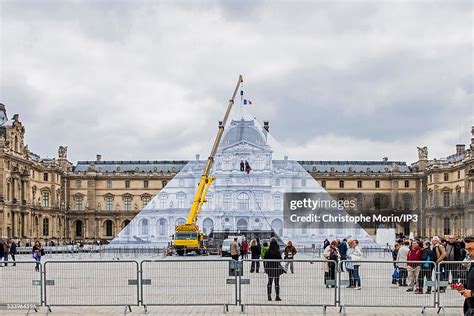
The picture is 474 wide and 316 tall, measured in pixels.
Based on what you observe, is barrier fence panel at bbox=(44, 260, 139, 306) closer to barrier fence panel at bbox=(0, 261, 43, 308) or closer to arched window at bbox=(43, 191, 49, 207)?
barrier fence panel at bbox=(0, 261, 43, 308)

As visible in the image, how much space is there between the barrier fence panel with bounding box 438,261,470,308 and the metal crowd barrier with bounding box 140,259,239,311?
12.9 ft

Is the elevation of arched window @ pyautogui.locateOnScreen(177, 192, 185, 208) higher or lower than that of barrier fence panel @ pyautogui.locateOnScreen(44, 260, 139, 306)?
higher

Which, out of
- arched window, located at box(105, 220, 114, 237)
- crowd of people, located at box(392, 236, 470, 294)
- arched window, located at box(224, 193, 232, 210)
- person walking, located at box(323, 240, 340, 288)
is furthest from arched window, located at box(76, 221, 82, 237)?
Answer: crowd of people, located at box(392, 236, 470, 294)

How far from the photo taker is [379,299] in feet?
46.9

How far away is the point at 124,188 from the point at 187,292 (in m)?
88.1

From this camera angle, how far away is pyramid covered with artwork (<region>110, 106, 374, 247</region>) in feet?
224

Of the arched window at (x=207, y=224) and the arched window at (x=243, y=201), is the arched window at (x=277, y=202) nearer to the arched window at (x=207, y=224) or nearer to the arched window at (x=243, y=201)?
the arched window at (x=243, y=201)

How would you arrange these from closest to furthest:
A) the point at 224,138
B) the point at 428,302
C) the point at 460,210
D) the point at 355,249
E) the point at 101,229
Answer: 1. the point at 428,302
2. the point at 355,249
3. the point at 460,210
4. the point at 224,138
5. the point at 101,229

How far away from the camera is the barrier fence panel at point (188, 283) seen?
553 inches

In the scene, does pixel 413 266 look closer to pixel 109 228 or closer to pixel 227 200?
pixel 227 200

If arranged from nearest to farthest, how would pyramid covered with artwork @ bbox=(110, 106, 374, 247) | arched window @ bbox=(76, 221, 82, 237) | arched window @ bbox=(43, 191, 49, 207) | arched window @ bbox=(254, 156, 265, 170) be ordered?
pyramid covered with artwork @ bbox=(110, 106, 374, 247) → arched window @ bbox=(254, 156, 265, 170) → arched window @ bbox=(43, 191, 49, 207) → arched window @ bbox=(76, 221, 82, 237)

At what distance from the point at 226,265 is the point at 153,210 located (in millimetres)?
67519

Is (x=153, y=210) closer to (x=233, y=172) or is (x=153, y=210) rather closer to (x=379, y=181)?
(x=233, y=172)

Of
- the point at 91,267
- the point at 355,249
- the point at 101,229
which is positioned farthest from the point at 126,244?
the point at 101,229
